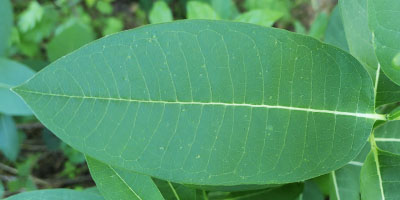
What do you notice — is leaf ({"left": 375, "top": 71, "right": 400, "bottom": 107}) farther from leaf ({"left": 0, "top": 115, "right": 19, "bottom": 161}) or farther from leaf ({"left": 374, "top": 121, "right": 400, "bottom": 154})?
leaf ({"left": 0, "top": 115, "right": 19, "bottom": 161})

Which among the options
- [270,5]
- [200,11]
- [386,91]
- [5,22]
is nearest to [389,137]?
[386,91]

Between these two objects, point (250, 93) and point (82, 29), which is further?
point (82, 29)

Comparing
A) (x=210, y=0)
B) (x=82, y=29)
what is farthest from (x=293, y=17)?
(x=82, y=29)

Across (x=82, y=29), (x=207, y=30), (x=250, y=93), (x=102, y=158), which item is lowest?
(x=102, y=158)

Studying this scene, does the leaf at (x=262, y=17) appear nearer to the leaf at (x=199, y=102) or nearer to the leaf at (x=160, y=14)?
the leaf at (x=160, y=14)

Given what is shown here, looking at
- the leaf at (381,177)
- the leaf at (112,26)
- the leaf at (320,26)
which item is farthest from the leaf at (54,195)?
the leaf at (112,26)

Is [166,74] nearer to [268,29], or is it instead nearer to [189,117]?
[189,117]

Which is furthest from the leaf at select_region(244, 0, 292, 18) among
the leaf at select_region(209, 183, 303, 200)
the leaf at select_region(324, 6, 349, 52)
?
the leaf at select_region(209, 183, 303, 200)
